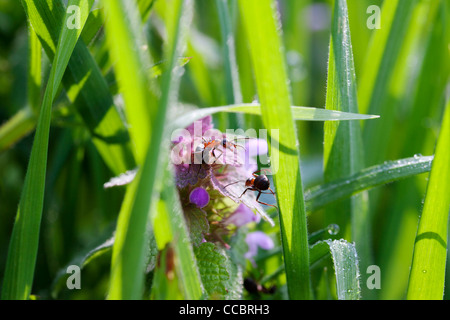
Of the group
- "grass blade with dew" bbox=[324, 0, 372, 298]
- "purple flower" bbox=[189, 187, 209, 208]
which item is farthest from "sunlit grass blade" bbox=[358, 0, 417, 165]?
"purple flower" bbox=[189, 187, 209, 208]

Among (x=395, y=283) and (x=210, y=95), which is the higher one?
(x=210, y=95)

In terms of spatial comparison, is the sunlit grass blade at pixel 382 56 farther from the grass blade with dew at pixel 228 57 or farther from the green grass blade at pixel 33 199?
the green grass blade at pixel 33 199

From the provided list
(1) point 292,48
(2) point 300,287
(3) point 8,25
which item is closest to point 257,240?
(2) point 300,287

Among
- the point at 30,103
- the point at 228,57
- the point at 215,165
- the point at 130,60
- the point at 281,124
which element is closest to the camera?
the point at 130,60

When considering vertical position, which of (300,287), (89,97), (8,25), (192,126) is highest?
(8,25)

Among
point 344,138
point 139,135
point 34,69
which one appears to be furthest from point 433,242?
point 34,69

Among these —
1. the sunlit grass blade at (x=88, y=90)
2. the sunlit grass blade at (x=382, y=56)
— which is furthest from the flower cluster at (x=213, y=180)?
the sunlit grass blade at (x=382, y=56)

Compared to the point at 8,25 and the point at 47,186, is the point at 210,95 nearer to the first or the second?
the point at 47,186

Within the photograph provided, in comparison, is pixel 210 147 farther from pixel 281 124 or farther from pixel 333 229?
pixel 333 229
